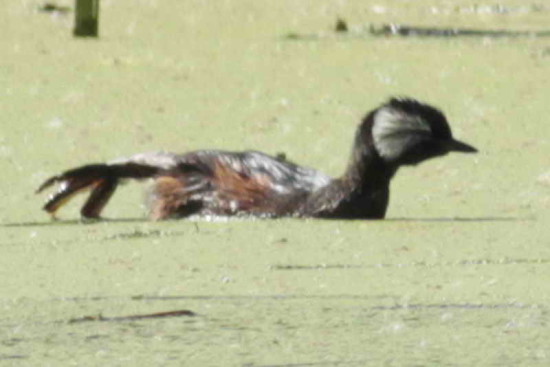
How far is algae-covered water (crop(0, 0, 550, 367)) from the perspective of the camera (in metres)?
4.82

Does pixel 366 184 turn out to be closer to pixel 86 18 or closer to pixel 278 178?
pixel 278 178

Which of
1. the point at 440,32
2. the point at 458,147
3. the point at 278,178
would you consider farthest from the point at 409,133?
the point at 440,32

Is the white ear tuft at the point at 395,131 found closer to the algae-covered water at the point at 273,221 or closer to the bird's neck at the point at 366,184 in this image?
the bird's neck at the point at 366,184

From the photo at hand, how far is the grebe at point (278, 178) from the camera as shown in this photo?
7055 millimetres

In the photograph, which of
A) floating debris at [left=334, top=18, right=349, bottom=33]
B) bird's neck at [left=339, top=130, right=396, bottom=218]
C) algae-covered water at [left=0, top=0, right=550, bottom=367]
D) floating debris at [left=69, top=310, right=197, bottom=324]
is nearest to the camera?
algae-covered water at [left=0, top=0, right=550, bottom=367]

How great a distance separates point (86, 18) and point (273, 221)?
14.5ft

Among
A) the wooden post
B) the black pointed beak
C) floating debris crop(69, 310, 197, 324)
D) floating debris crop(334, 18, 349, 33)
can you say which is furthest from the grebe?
floating debris crop(334, 18, 349, 33)

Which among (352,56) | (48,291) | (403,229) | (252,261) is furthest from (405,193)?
(352,56)

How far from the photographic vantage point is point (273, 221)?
693 cm

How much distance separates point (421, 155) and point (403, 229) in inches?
25.4

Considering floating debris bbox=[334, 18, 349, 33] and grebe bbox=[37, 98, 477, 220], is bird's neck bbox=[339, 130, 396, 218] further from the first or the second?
floating debris bbox=[334, 18, 349, 33]

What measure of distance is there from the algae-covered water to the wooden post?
0.10 meters

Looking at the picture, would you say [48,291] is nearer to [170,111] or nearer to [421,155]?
[421,155]

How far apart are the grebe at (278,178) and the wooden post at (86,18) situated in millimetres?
3701
